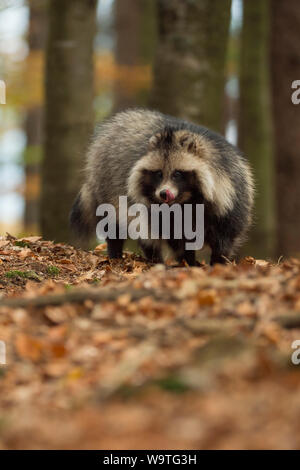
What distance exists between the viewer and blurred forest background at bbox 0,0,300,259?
34.6 feet

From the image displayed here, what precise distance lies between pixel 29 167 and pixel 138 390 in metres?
19.4

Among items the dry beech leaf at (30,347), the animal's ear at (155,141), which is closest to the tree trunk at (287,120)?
the animal's ear at (155,141)

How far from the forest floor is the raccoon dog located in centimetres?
190

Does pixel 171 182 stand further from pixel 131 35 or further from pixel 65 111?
pixel 131 35

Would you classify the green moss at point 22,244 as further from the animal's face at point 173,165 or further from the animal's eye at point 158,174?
the animal's eye at point 158,174

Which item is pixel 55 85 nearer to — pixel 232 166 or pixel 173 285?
pixel 232 166

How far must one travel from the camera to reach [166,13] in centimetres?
1067

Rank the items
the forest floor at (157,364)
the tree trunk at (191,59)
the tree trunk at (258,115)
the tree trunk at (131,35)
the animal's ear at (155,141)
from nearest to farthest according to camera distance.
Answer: the forest floor at (157,364) < the animal's ear at (155,141) < the tree trunk at (191,59) < the tree trunk at (258,115) < the tree trunk at (131,35)

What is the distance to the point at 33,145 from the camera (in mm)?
21609

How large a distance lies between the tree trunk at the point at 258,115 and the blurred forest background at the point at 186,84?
0.8 inches

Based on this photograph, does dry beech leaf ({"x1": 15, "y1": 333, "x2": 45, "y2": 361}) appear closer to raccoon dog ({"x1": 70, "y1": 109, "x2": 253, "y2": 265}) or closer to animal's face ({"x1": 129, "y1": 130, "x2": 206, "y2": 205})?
raccoon dog ({"x1": 70, "y1": 109, "x2": 253, "y2": 265})

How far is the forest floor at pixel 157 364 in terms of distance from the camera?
349 cm

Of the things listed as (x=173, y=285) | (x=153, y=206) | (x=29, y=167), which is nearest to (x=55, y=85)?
(x=153, y=206)

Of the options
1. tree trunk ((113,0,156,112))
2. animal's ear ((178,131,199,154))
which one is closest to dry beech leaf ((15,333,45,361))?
animal's ear ((178,131,199,154))
